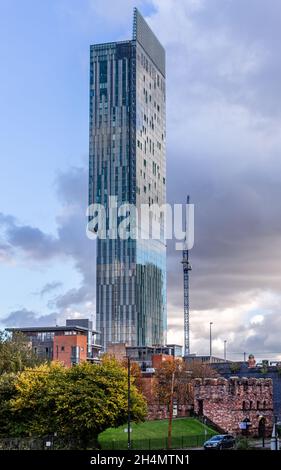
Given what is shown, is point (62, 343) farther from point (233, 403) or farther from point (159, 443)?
point (159, 443)

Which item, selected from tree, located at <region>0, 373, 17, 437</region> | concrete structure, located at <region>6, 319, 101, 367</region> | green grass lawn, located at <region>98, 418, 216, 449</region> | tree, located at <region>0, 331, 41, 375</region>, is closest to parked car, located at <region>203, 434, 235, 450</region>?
green grass lawn, located at <region>98, 418, 216, 449</region>

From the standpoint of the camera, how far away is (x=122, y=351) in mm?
199500

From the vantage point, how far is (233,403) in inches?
3310

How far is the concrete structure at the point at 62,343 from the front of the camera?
162 m

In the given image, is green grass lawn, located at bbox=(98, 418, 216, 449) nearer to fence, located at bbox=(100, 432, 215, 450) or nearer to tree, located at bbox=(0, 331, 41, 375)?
fence, located at bbox=(100, 432, 215, 450)

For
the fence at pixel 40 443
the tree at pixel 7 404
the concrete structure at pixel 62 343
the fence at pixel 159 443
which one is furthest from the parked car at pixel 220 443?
the concrete structure at pixel 62 343

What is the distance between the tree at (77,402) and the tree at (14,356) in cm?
2492

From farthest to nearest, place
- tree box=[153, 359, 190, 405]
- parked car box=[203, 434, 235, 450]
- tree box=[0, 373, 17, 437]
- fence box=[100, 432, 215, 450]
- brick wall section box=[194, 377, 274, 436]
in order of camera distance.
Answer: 1. tree box=[153, 359, 190, 405]
2. brick wall section box=[194, 377, 274, 436]
3. tree box=[0, 373, 17, 437]
4. fence box=[100, 432, 215, 450]
5. parked car box=[203, 434, 235, 450]

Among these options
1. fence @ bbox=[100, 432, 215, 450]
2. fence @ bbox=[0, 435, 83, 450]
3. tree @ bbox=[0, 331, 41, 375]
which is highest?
tree @ bbox=[0, 331, 41, 375]

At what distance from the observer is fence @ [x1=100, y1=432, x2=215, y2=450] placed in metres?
70.7

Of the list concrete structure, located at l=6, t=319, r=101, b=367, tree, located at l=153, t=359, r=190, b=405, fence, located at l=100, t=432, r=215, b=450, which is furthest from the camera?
concrete structure, located at l=6, t=319, r=101, b=367

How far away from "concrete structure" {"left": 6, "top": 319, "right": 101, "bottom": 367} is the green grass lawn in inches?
2539
